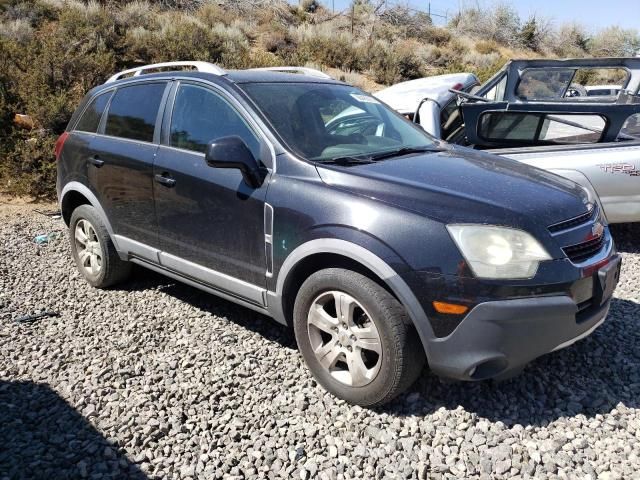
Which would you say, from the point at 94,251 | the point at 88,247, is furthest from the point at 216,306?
the point at 88,247

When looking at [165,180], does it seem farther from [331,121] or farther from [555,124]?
[555,124]

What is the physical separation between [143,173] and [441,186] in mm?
2268

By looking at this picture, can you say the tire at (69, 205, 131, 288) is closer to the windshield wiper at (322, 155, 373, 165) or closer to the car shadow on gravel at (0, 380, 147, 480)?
the car shadow on gravel at (0, 380, 147, 480)

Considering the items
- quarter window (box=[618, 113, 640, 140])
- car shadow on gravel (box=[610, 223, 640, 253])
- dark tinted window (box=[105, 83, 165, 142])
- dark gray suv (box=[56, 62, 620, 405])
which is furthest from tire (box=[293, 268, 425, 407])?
quarter window (box=[618, 113, 640, 140])

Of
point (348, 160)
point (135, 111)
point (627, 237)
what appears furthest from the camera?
point (627, 237)

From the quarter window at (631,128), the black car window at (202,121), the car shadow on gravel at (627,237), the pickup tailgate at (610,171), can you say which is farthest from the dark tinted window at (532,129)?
the black car window at (202,121)

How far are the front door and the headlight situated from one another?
125 cm

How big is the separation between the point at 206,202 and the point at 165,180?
0.47 m

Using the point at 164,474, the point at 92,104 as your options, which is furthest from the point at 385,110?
the point at 164,474

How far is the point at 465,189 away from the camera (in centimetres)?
305

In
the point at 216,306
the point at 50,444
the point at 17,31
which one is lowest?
the point at 216,306

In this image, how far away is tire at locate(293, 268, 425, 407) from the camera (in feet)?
9.49

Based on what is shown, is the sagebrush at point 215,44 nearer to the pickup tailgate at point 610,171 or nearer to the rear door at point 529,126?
the rear door at point 529,126

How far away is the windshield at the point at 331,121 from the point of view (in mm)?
3592
